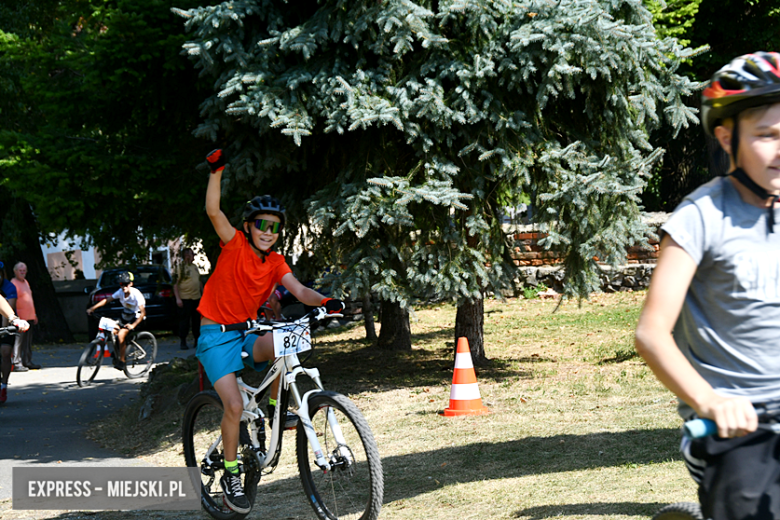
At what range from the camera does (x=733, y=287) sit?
2182mm

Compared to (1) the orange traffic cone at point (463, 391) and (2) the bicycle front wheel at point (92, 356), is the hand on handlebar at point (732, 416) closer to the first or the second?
(1) the orange traffic cone at point (463, 391)

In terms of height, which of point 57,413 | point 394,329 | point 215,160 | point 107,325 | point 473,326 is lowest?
point 57,413

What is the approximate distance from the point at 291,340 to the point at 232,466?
99cm

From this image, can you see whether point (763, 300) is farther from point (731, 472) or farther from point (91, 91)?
point (91, 91)

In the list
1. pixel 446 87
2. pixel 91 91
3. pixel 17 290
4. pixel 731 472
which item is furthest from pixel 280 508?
pixel 17 290

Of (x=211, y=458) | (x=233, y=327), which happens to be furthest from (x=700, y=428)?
(x=211, y=458)

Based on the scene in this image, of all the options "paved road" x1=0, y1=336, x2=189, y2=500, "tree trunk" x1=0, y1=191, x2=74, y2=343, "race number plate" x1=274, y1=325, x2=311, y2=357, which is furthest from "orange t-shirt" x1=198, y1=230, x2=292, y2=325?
"tree trunk" x1=0, y1=191, x2=74, y2=343

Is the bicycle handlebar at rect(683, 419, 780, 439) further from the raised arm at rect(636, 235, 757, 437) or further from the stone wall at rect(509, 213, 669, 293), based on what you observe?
the stone wall at rect(509, 213, 669, 293)

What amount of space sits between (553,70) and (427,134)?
152 centimetres

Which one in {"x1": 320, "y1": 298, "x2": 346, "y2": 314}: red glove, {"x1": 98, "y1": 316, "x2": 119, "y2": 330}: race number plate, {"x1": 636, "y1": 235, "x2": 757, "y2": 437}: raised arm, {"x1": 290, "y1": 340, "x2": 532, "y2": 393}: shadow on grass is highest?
{"x1": 636, "y1": 235, "x2": 757, "y2": 437}: raised arm

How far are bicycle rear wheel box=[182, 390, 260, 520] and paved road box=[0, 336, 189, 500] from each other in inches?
87.4

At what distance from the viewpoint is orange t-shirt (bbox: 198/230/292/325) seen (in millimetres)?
5266

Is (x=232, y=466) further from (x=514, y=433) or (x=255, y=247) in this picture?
(x=514, y=433)

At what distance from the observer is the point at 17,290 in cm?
1300
